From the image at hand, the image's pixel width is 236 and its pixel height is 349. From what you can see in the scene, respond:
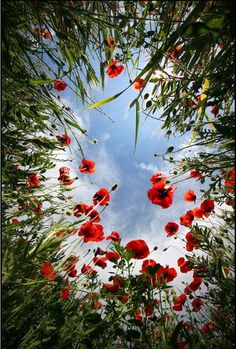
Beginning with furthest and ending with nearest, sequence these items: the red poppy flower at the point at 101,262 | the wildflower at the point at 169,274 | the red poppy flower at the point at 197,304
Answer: the red poppy flower at the point at 197,304 < the red poppy flower at the point at 101,262 < the wildflower at the point at 169,274

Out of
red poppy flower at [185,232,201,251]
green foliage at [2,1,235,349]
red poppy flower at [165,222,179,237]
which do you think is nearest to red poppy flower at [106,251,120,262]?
green foliage at [2,1,235,349]

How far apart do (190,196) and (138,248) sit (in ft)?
3.09

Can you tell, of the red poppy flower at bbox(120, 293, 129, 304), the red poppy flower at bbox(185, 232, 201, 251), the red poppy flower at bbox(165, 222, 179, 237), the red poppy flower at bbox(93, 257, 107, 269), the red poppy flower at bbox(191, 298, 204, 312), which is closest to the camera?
the red poppy flower at bbox(120, 293, 129, 304)

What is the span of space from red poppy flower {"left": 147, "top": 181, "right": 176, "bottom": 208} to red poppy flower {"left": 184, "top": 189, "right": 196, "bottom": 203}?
2.34ft

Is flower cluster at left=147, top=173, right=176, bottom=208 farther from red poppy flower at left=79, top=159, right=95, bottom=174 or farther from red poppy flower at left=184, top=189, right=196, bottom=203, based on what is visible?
red poppy flower at left=184, top=189, right=196, bottom=203

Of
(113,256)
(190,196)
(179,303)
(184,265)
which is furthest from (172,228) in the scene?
(113,256)

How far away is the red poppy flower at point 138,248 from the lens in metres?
1.65

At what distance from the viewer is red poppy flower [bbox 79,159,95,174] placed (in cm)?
202

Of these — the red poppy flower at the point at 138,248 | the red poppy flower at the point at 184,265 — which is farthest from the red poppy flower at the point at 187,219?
the red poppy flower at the point at 138,248

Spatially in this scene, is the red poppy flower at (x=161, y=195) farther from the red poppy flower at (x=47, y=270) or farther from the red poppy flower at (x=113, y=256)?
the red poppy flower at (x=47, y=270)

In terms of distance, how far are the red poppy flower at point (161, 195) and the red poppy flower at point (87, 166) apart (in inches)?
20.7

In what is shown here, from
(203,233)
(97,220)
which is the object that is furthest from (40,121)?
(203,233)

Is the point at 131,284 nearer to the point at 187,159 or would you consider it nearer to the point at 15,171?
the point at 187,159

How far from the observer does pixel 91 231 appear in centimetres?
166
